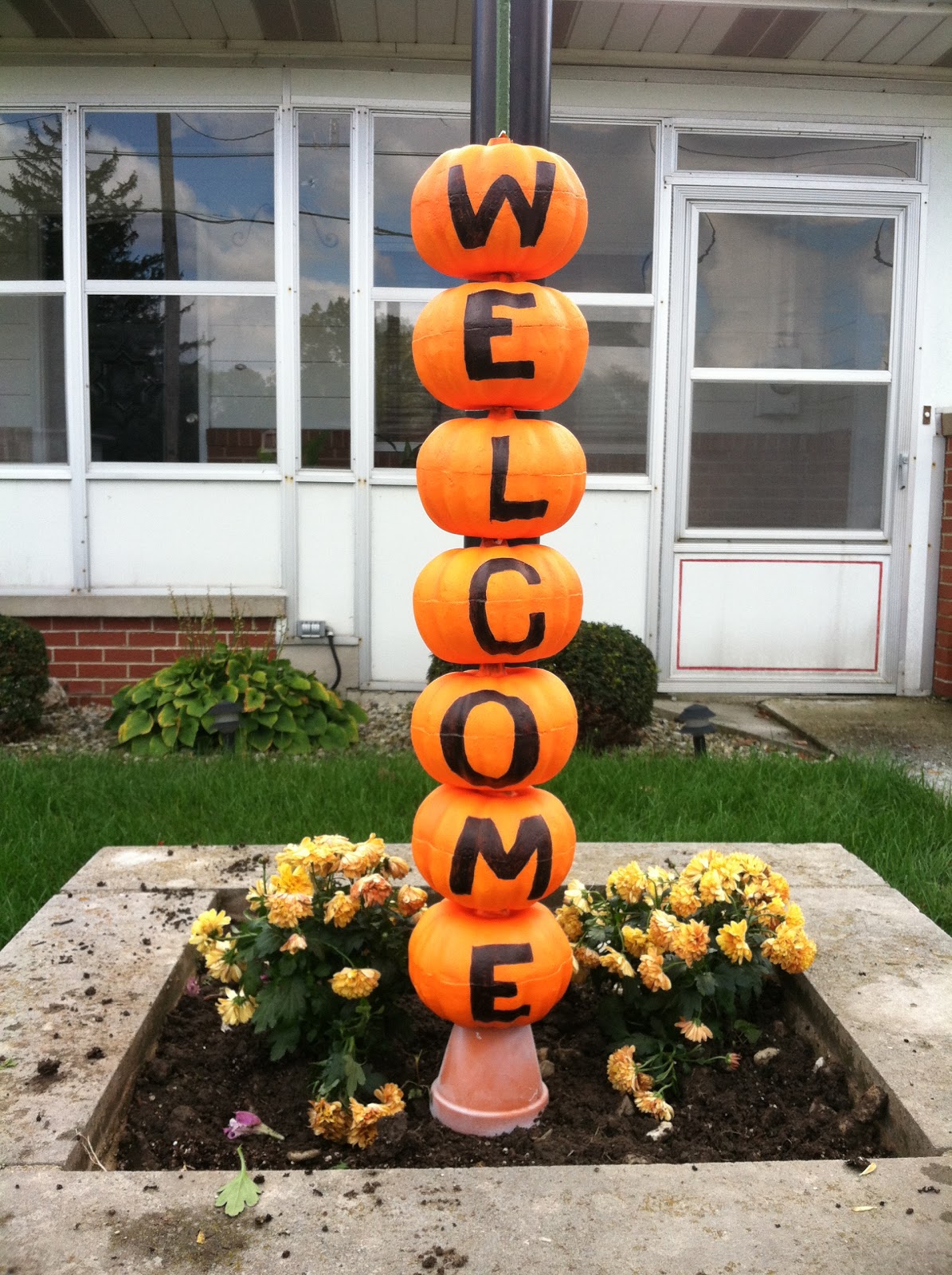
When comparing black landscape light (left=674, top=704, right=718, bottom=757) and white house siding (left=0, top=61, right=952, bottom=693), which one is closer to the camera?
black landscape light (left=674, top=704, right=718, bottom=757)

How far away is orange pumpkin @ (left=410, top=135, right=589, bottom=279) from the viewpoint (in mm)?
1818

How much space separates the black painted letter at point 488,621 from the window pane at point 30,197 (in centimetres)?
568

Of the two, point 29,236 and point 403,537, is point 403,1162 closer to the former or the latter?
point 403,537

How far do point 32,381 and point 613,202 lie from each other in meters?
3.60

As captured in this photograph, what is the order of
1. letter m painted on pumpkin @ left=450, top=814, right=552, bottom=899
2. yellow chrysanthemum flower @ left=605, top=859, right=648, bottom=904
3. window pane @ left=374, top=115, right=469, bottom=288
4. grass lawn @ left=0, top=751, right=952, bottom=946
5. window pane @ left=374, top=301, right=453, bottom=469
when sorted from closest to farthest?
letter m painted on pumpkin @ left=450, top=814, right=552, bottom=899
yellow chrysanthemum flower @ left=605, top=859, right=648, bottom=904
grass lawn @ left=0, top=751, right=952, bottom=946
window pane @ left=374, top=115, right=469, bottom=288
window pane @ left=374, top=301, right=453, bottom=469

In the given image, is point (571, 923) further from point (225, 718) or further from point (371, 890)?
point (225, 718)

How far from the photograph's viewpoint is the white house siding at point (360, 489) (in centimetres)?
643

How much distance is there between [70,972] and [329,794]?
195 centimetres

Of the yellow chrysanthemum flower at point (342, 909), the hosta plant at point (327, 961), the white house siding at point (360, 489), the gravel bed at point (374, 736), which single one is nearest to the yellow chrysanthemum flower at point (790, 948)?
the hosta plant at point (327, 961)

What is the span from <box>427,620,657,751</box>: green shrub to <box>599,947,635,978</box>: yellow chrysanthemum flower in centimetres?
313

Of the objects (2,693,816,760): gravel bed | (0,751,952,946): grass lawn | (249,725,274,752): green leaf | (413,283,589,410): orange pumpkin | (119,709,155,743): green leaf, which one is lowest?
(2,693,816,760): gravel bed

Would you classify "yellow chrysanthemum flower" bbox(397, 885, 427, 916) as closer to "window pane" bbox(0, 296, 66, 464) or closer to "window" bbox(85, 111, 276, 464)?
"window" bbox(85, 111, 276, 464)

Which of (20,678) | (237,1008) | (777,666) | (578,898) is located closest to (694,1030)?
(578,898)

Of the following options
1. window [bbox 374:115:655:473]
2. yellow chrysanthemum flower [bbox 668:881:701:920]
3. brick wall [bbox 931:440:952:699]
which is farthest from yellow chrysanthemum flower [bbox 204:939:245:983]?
brick wall [bbox 931:440:952:699]
